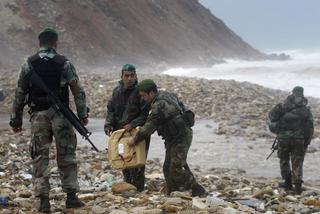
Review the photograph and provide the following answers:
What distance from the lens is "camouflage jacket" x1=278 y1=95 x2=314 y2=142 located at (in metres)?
8.53

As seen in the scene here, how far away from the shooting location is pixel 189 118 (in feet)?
21.7

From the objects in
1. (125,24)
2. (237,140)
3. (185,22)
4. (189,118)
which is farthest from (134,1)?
(189,118)

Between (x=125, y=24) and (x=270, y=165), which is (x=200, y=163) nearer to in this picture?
(x=270, y=165)

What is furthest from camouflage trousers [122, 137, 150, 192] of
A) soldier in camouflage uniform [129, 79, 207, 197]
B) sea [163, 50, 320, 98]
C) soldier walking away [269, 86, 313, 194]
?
sea [163, 50, 320, 98]

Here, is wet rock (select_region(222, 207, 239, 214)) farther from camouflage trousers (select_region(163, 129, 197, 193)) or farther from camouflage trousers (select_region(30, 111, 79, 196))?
camouflage trousers (select_region(30, 111, 79, 196))

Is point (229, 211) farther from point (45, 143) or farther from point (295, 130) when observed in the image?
point (295, 130)

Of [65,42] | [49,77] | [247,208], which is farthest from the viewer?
[65,42]

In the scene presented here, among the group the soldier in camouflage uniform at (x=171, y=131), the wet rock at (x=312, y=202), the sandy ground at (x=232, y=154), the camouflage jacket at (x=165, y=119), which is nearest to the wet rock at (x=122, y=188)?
the soldier in camouflage uniform at (x=171, y=131)

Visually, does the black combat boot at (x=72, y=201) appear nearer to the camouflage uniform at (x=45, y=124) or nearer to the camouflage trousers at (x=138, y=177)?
the camouflage uniform at (x=45, y=124)

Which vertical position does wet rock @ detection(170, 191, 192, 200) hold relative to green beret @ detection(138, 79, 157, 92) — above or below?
below

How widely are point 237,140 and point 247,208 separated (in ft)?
31.2

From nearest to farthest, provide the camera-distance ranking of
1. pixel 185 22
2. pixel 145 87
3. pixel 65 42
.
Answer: pixel 145 87, pixel 65 42, pixel 185 22

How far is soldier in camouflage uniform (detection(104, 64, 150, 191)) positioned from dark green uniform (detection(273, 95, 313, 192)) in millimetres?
2654

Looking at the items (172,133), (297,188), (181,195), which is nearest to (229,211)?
(181,195)
